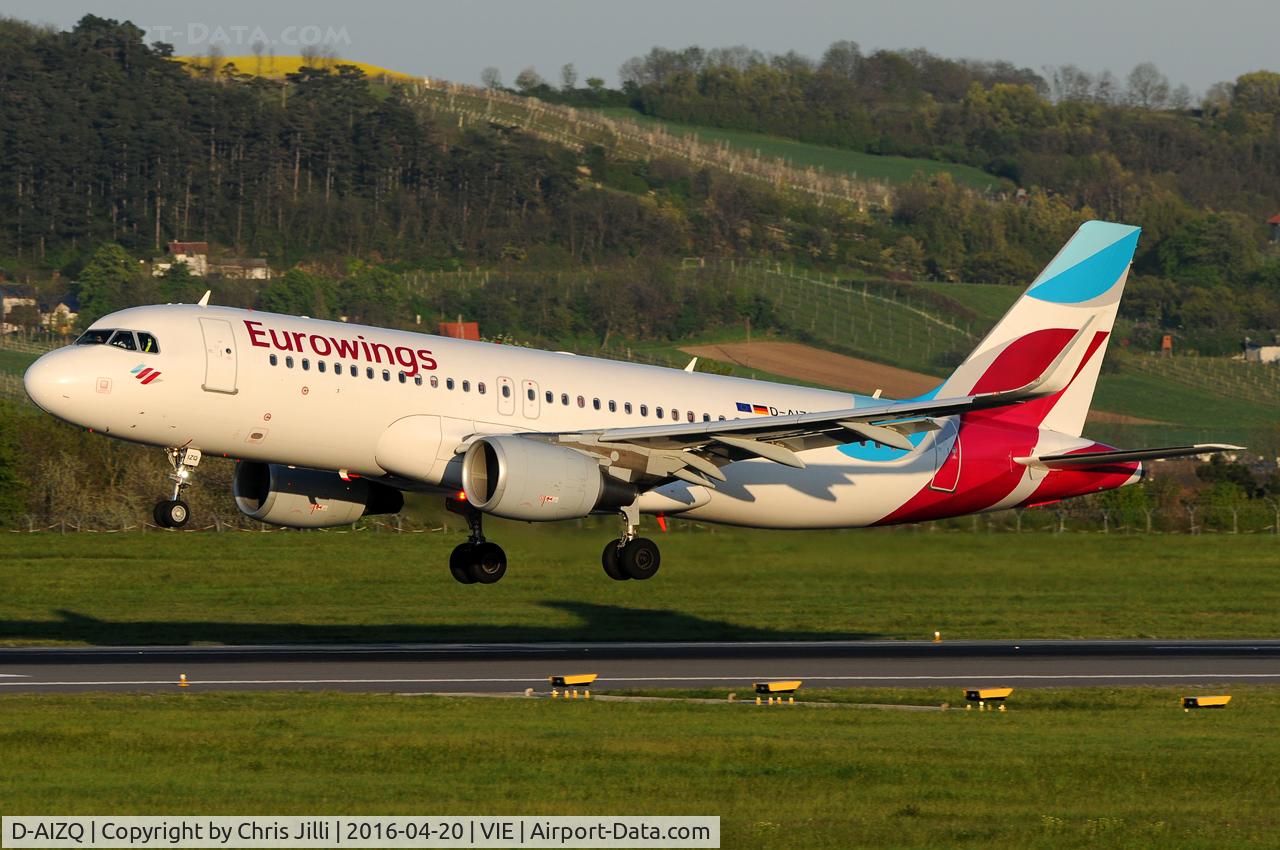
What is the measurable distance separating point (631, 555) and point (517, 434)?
3706mm

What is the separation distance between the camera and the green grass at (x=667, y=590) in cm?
5419

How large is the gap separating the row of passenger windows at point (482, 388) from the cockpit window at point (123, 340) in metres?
2.63

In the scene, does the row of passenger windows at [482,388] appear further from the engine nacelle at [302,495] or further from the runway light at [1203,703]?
the runway light at [1203,703]

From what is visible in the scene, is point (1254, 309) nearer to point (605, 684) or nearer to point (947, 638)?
point (947, 638)

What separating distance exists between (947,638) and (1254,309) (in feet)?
462

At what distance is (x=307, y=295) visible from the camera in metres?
155

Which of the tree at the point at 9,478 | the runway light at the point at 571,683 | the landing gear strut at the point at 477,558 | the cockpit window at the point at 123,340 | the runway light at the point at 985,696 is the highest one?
the cockpit window at the point at 123,340

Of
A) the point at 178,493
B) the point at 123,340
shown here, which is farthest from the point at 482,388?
the point at 123,340

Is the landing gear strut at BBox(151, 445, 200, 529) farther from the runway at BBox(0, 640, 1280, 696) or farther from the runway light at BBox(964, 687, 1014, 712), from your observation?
the runway light at BBox(964, 687, 1014, 712)

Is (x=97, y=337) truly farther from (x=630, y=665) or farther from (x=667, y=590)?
(x=667, y=590)

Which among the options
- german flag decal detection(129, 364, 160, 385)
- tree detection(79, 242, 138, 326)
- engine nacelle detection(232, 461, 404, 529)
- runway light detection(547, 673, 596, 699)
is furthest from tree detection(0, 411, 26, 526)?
tree detection(79, 242, 138, 326)

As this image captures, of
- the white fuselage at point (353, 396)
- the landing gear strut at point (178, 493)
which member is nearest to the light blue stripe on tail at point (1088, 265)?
the white fuselage at point (353, 396)

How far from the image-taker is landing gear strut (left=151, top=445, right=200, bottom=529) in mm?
37375

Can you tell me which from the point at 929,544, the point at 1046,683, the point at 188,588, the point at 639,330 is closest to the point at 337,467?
the point at 1046,683
